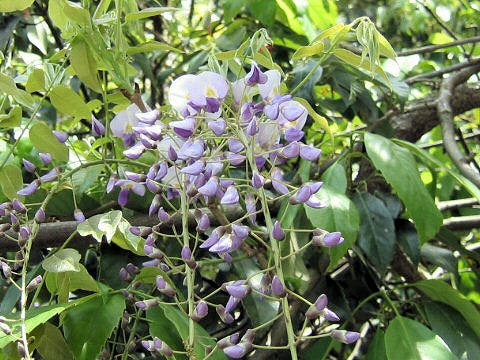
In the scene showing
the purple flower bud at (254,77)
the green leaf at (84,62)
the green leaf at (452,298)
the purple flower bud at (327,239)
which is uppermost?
the purple flower bud at (254,77)

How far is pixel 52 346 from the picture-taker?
0.65m

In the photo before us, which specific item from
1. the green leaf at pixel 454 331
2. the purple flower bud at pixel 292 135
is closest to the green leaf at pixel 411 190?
the green leaf at pixel 454 331

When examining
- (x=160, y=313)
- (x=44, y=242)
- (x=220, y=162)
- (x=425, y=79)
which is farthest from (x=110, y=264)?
(x=425, y=79)

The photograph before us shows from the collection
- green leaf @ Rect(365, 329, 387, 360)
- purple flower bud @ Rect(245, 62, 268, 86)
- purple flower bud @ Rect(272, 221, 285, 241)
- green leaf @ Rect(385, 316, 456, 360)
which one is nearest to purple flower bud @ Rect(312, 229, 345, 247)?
purple flower bud @ Rect(272, 221, 285, 241)

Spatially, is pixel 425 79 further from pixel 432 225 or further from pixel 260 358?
pixel 260 358

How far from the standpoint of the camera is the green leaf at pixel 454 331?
2.95 ft

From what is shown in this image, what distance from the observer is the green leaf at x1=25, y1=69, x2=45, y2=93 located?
0.75 meters

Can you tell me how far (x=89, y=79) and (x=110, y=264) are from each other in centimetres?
25

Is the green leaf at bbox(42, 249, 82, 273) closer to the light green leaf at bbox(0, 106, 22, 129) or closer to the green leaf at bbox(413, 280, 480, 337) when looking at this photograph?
the light green leaf at bbox(0, 106, 22, 129)

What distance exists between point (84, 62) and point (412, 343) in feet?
1.58

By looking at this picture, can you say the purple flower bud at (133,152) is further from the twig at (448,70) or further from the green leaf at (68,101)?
the twig at (448,70)

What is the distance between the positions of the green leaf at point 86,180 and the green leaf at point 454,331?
48 centimetres

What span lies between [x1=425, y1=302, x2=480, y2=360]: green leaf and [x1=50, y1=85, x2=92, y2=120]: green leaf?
0.53 m

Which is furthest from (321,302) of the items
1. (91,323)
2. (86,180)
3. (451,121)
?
(451,121)
